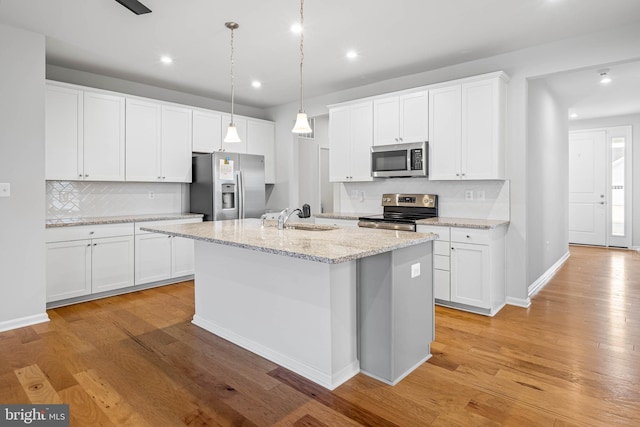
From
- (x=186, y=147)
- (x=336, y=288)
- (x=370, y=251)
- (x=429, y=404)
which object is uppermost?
(x=186, y=147)

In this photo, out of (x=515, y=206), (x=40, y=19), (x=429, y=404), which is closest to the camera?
(x=429, y=404)

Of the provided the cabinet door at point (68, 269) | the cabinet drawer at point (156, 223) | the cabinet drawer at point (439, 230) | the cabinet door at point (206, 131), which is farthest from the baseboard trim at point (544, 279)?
the cabinet door at point (68, 269)

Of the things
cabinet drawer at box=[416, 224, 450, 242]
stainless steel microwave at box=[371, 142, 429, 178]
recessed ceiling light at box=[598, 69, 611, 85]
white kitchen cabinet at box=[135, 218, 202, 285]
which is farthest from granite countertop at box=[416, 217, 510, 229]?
white kitchen cabinet at box=[135, 218, 202, 285]

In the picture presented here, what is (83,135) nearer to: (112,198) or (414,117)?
(112,198)

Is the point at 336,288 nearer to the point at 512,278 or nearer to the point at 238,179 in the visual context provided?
the point at 512,278

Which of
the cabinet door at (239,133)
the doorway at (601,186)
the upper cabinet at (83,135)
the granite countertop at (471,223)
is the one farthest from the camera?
the doorway at (601,186)

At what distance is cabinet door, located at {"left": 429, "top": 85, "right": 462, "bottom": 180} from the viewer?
3.86 metres

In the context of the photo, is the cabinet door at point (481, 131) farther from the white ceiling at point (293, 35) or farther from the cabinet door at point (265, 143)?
the cabinet door at point (265, 143)

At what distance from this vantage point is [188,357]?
2631 millimetres

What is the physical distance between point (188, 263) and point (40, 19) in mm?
2945

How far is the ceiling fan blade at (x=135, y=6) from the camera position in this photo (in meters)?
2.62

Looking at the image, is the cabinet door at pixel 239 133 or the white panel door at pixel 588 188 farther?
the white panel door at pixel 588 188

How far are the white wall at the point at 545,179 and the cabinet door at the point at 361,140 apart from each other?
1.73 meters

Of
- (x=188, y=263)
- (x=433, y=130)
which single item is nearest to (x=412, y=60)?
(x=433, y=130)
